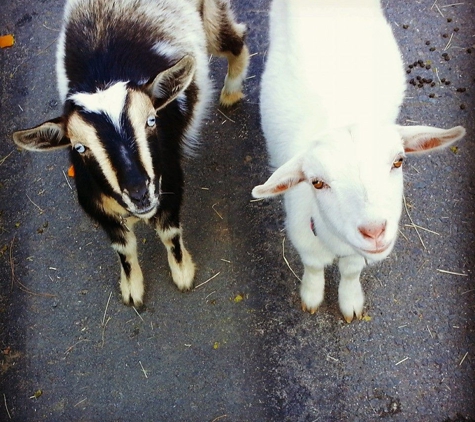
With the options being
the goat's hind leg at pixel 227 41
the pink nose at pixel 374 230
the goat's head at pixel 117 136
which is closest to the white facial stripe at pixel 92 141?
the goat's head at pixel 117 136

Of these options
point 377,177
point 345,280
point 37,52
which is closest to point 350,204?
point 377,177

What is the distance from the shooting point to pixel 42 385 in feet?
10.4

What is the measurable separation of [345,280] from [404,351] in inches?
22.2

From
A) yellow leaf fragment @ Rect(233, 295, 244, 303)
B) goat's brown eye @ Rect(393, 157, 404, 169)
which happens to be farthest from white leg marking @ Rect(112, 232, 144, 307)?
goat's brown eye @ Rect(393, 157, 404, 169)

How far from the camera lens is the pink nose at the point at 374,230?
188 cm

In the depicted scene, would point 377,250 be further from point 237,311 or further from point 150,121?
point 237,311

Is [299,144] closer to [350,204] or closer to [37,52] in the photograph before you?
[350,204]

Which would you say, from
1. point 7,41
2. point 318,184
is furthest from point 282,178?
point 7,41

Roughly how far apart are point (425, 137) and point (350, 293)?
1165mm

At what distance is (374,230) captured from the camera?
74.2 inches

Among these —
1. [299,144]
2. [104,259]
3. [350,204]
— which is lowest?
[104,259]

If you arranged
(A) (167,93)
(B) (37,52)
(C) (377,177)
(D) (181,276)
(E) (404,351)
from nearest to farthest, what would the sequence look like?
(C) (377,177) < (A) (167,93) < (E) (404,351) < (D) (181,276) < (B) (37,52)

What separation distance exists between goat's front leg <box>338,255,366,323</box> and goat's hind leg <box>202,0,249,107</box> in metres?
1.66

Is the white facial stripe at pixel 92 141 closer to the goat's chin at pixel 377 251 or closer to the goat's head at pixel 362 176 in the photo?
the goat's head at pixel 362 176
